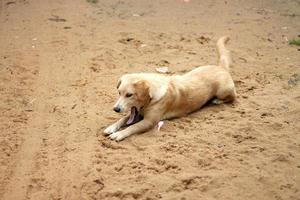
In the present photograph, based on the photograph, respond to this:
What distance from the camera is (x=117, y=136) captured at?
16.8 ft

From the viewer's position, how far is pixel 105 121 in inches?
219

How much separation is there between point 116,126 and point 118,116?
0.38 m

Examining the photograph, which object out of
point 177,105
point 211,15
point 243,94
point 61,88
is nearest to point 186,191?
point 177,105

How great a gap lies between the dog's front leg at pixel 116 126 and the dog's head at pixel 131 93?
0.24 metres

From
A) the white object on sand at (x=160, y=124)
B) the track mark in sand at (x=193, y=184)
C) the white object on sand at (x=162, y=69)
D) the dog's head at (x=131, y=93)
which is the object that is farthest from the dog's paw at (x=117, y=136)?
the white object on sand at (x=162, y=69)

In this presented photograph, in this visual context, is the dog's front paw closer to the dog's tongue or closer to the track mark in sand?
the dog's tongue

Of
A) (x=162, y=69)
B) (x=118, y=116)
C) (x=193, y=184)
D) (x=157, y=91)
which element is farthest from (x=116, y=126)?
(x=162, y=69)

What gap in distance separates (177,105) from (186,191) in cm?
156

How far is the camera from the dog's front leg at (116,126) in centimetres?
527

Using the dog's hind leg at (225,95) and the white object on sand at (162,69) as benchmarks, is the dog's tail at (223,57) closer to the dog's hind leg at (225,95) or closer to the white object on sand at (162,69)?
the dog's hind leg at (225,95)

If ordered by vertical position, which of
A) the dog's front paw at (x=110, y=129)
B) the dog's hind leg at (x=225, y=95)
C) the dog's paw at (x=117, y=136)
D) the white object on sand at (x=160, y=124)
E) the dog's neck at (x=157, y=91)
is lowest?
the dog's front paw at (x=110, y=129)

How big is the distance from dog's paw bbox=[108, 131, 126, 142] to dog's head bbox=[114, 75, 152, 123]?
10.1 inches

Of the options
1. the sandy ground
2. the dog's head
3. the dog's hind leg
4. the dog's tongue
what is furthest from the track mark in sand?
the dog's hind leg

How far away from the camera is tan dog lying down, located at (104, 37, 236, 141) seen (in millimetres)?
5199
